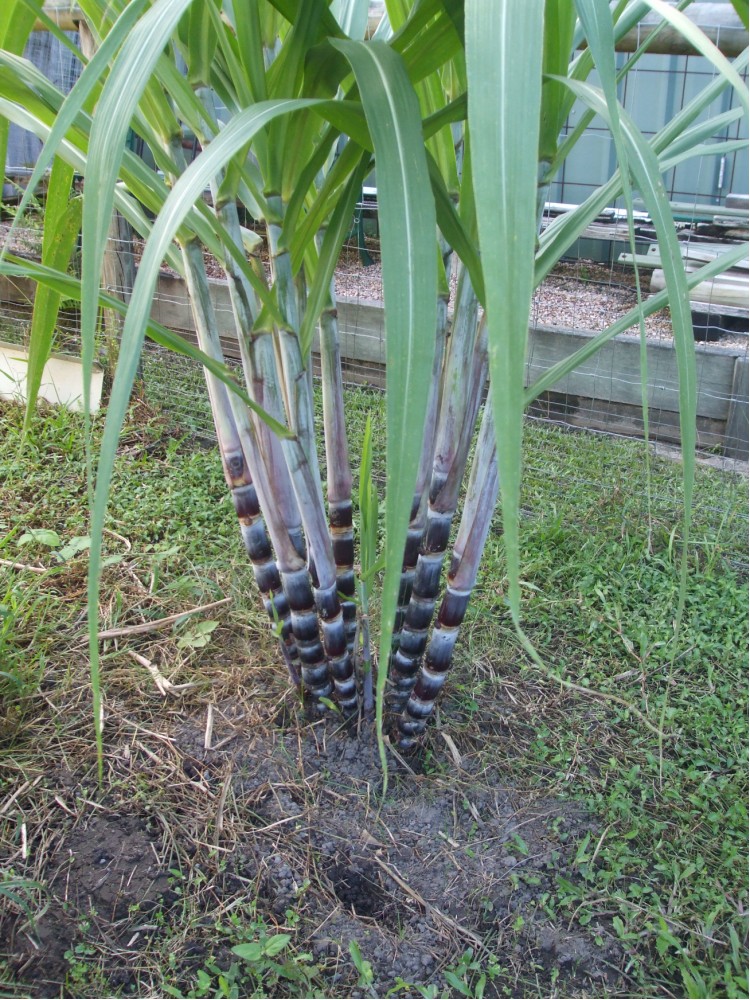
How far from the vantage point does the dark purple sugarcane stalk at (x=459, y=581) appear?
40.9 inches

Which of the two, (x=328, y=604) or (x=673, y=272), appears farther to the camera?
(x=328, y=604)

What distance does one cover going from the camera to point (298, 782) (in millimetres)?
1310

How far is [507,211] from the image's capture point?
472 mm

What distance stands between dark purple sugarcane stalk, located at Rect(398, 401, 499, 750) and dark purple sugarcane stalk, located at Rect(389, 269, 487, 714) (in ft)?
0.07

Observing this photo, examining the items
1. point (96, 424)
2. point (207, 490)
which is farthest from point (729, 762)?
point (96, 424)

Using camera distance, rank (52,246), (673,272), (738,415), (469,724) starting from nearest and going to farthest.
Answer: (673,272) → (52,246) → (469,724) → (738,415)

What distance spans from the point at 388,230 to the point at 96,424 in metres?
2.03

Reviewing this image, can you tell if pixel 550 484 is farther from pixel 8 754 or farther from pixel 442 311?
pixel 8 754

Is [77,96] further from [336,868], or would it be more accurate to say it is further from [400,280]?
[336,868]

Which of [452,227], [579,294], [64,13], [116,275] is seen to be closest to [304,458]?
[452,227]

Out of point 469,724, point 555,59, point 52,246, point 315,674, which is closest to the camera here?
point 555,59

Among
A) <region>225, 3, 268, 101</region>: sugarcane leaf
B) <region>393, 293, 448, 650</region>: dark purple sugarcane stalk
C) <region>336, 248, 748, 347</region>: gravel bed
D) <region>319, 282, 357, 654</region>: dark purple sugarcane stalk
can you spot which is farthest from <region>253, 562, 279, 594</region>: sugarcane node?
<region>336, 248, 748, 347</region>: gravel bed

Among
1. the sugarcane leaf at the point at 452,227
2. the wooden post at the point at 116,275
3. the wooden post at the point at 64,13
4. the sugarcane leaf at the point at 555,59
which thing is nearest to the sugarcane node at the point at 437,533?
the sugarcane leaf at the point at 452,227

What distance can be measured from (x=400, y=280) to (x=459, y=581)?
0.64m
